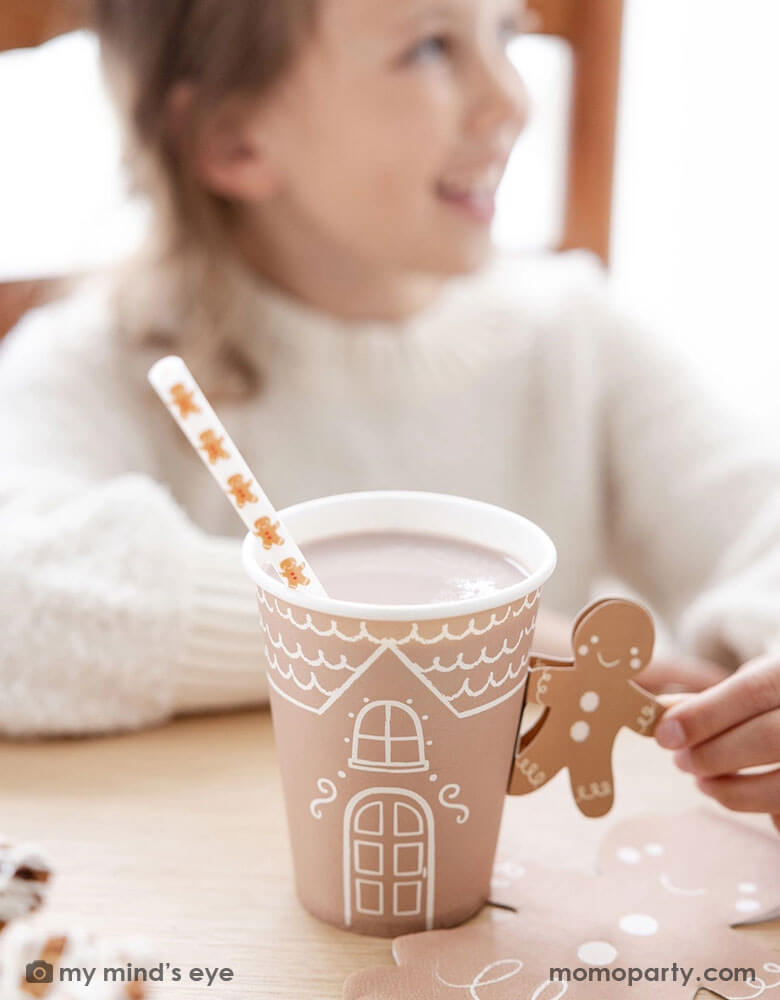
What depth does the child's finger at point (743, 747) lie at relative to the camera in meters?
0.52

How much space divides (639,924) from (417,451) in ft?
2.25

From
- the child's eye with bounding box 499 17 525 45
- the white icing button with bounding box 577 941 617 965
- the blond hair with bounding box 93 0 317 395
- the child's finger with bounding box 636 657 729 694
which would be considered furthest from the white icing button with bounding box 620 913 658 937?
the child's eye with bounding box 499 17 525 45

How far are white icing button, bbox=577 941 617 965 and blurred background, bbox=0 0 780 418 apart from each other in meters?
0.86

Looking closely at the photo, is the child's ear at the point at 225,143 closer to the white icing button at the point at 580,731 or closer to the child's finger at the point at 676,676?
the child's finger at the point at 676,676

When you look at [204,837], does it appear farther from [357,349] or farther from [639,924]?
[357,349]

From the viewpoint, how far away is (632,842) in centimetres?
57

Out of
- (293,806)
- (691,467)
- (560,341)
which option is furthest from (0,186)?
(293,806)

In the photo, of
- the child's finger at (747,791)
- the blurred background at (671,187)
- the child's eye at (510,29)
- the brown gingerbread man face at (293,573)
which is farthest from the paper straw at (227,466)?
the blurred background at (671,187)

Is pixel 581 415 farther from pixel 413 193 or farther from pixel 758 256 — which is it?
pixel 758 256

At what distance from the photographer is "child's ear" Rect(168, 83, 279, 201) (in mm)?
1029

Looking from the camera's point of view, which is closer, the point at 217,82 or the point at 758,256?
the point at 217,82

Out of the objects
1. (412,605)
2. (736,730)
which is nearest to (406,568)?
(412,605)

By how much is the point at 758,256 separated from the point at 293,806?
5.05 feet

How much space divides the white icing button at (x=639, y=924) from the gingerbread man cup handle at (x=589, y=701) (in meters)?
0.05
